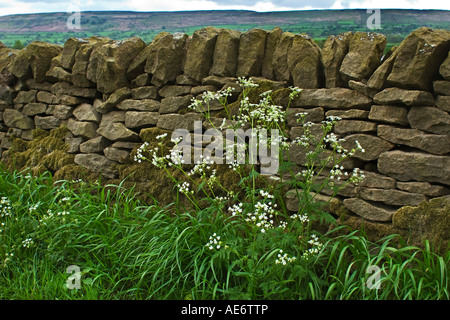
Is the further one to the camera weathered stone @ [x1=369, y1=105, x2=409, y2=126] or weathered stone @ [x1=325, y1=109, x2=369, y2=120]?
weathered stone @ [x1=325, y1=109, x2=369, y2=120]

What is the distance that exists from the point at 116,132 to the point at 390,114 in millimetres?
2801

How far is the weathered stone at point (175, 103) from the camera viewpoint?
4.29m

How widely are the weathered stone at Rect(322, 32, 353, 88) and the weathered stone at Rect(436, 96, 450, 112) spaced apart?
0.77m

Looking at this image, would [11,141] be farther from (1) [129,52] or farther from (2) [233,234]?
(2) [233,234]

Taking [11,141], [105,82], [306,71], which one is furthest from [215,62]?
[11,141]

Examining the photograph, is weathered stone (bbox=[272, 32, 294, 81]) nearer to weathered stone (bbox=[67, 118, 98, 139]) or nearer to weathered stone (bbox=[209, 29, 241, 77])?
weathered stone (bbox=[209, 29, 241, 77])

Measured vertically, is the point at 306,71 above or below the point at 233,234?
above

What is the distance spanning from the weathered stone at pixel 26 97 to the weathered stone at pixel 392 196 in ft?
14.0

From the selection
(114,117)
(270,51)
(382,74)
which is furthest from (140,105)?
(382,74)

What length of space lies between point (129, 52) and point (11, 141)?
2.26 m

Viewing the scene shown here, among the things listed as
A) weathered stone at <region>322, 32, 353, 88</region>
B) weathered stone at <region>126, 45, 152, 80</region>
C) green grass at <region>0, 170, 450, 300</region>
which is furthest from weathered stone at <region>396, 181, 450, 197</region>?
weathered stone at <region>126, 45, 152, 80</region>

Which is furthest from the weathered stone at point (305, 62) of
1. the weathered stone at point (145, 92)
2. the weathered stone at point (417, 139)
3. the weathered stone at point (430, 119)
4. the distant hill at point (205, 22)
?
the weathered stone at point (145, 92)

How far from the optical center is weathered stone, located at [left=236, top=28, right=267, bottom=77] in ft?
13.0
